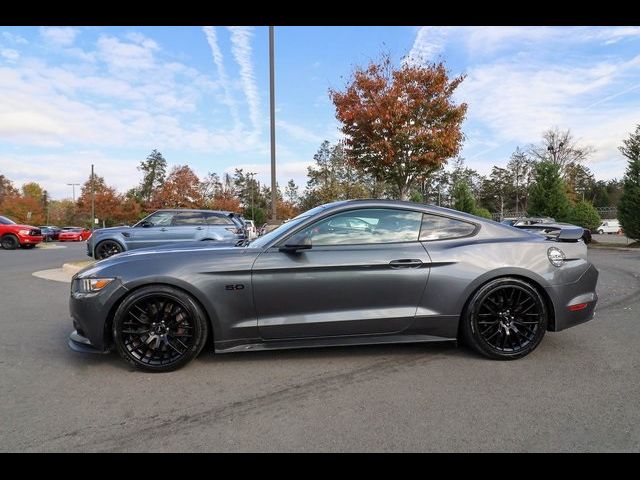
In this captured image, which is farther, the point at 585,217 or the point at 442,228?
the point at 585,217

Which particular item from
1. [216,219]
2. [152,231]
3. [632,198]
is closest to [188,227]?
[216,219]

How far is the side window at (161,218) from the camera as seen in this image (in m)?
11.4

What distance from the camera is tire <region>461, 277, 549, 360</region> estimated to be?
3568 mm

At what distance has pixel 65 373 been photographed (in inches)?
137

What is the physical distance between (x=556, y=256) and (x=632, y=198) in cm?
1904

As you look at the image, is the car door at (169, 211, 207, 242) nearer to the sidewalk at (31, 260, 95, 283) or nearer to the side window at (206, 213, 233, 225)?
the side window at (206, 213, 233, 225)

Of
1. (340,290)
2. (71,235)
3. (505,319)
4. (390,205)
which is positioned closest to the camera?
(340,290)

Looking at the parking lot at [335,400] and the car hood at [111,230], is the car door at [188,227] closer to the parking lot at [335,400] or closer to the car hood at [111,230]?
the car hood at [111,230]

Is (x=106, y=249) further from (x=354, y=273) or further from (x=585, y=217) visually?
(x=585, y=217)

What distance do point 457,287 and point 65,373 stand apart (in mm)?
3459

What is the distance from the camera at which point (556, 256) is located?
146 inches

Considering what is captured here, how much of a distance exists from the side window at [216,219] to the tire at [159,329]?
333 inches

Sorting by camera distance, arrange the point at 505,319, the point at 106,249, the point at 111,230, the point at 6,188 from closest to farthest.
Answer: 1. the point at 505,319
2. the point at 106,249
3. the point at 111,230
4. the point at 6,188
